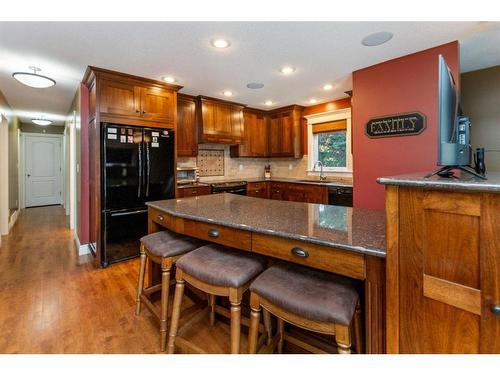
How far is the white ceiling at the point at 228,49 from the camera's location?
6.96 ft

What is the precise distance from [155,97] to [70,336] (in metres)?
2.80

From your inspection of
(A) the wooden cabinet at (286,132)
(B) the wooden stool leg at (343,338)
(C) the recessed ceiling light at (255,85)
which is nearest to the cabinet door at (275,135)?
(A) the wooden cabinet at (286,132)

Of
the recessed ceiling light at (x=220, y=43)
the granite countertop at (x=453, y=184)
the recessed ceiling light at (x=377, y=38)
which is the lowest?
the granite countertop at (x=453, y=184)

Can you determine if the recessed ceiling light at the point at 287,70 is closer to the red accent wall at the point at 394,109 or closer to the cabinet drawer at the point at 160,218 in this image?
the red accent wall at the point at 394,109

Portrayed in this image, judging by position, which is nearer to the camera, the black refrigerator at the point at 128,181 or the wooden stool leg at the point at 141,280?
the wooden stool leg at the point at 141,280

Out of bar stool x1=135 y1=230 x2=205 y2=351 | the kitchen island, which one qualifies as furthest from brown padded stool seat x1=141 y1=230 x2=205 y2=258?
the kitchen island

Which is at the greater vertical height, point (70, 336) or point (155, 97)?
point (155, 97)

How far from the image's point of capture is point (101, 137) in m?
3.00

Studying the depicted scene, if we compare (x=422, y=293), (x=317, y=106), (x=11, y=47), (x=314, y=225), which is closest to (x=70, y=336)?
(x=314, y=225)

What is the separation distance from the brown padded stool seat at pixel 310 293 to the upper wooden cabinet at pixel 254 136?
3986 millimetres

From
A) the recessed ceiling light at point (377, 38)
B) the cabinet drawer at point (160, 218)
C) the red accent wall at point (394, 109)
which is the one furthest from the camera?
the red accent wall at point (394, 109)

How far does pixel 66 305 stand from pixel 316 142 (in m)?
4.52

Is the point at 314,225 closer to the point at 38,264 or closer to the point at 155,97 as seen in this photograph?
the point at 155,97

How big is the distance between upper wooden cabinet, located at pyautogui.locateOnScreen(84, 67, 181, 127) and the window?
2672 millimetres
